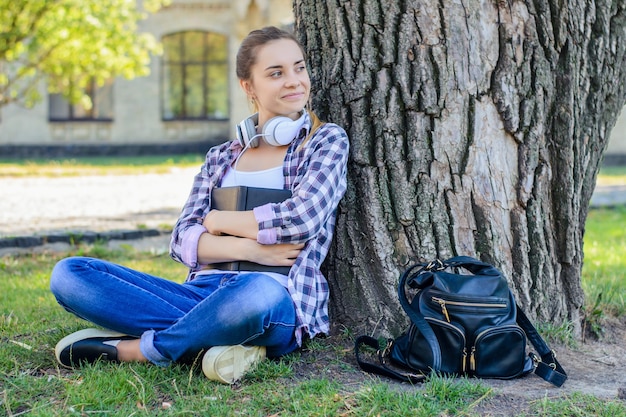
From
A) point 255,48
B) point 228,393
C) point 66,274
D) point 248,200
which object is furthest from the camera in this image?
point 255,48

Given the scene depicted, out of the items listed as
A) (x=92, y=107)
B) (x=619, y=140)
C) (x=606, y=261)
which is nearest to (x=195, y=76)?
(x=92, y=107)

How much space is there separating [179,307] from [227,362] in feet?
1.29

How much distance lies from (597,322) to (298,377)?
5.23ft

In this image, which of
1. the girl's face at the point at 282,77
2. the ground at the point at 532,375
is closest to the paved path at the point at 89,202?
the girl's face at the point at 282,77

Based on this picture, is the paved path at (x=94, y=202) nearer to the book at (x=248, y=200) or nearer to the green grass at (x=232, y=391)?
the green grass at (x=232, y=391)

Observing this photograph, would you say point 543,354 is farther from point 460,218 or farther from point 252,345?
point 252,345

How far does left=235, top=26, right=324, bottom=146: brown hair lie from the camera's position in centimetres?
A: 363

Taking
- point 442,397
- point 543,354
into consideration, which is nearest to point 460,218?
point 543,354

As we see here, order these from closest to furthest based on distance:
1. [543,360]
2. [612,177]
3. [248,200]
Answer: [543,360] < [248,200] < [612,177]

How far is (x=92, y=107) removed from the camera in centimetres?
2375

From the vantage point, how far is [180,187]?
12.9 metres

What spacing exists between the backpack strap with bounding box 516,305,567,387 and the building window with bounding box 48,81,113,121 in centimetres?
2140

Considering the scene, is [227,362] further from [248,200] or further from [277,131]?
[277,131]

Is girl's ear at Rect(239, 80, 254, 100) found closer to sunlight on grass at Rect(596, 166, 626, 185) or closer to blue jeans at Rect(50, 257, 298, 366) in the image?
blue jeans at Rect(50, 257, 298, 366)
